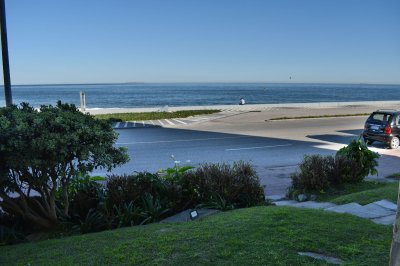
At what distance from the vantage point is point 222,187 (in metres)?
6.50

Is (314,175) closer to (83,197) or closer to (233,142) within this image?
(83,197)

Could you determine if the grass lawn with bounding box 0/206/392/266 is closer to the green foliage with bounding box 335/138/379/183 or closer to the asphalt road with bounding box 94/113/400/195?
the green foliage with bounding box 335/138/379/183

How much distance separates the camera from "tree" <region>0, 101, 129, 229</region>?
4879mm

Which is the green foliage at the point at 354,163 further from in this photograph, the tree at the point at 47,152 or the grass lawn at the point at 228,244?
the tree at the point at 47,152

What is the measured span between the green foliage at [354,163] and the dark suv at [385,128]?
7.47 meters

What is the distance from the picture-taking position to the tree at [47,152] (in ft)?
16.0

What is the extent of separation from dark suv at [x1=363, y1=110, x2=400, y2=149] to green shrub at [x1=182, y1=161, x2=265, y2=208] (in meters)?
10.8

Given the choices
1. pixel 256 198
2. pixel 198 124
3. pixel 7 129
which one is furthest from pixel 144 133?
pixel 7 129

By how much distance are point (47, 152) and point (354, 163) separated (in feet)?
21.0

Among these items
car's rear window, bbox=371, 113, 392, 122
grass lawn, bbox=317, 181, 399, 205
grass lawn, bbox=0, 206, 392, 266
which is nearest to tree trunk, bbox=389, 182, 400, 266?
grass lawn, bbox=0, 206, 392, 266

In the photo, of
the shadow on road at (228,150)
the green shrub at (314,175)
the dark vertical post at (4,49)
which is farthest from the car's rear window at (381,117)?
the dark vertical post at (4,49)

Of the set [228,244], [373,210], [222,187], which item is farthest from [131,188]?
[373,210]

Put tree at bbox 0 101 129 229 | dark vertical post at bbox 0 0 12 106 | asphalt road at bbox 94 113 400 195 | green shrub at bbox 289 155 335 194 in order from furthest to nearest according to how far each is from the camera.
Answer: asphalt road at bbox 94 113 400 195 → green shrub at bbox 289 155 335 194 → dark vertical post at bbox 0 0 12 106 → tree at bbox 0 101 129 229

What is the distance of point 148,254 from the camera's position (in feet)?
12.7
